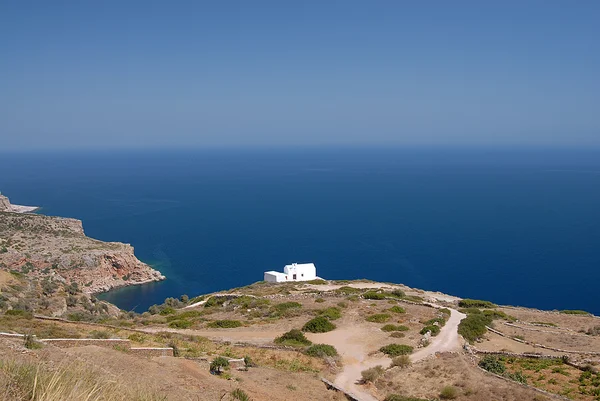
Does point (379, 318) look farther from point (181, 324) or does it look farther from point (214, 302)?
point (214, 302)

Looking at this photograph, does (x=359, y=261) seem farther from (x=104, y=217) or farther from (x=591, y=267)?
(x=104, y=217)

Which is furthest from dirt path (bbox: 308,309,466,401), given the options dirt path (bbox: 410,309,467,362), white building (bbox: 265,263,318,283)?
white building (bbox: 265,263,318,283)

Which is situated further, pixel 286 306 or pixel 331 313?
pixel 286 306

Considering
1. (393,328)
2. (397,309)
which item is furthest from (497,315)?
(393,328)

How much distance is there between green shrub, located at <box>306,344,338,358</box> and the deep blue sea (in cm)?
4793

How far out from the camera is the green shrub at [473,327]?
72.4 feet

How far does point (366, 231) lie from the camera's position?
322 feet

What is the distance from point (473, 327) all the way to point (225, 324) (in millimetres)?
13395

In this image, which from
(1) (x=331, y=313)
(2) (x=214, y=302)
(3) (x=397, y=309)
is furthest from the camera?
(2) (x=214, y=302)

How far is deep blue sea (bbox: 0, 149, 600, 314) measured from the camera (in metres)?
67.5

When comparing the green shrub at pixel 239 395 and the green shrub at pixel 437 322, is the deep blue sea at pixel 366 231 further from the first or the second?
the green shrub at pixel 239 395

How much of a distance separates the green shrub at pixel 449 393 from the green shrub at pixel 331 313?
10.7m

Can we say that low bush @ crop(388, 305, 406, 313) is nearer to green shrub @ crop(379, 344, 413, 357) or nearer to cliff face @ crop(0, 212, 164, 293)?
green shrub @ crop(379, 344, 413, 357)

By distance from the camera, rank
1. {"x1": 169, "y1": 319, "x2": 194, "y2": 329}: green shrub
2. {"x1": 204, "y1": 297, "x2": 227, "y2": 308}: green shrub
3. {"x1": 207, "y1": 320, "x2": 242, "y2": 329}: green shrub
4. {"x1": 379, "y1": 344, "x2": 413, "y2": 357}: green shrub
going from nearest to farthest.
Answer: {"x1": 379, "y1": 344, "x2": 413, "y2": 357}: green shrub → {"x1": 207, "y1": 320, "x2": 242, "y2": 329}: green shrub → {"x1": 169, "y1": 319, "x2": 194, "y2": 329}: green shrub → {"x1": 204, "y1": 297, "x2": 227, "y2": 308}: green shrub
